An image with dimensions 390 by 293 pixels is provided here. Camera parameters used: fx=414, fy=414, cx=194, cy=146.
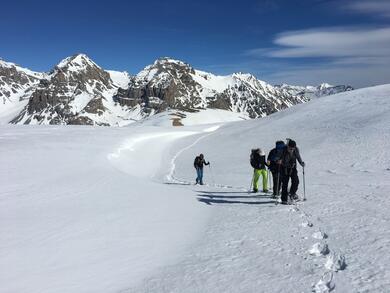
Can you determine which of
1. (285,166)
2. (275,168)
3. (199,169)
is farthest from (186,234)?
(199,169)

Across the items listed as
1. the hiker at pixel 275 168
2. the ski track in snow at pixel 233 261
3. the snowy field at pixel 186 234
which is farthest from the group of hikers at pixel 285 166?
the ski track in snow at pixel 233 261

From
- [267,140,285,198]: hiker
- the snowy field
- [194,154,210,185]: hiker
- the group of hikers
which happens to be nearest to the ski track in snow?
the snowy field

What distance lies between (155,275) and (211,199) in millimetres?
7458

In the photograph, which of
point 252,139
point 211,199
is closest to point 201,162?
point 211,199

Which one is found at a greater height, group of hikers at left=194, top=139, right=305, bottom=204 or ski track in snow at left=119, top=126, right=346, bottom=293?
group of hikers at left=194, top=139, right=305, bottom=204

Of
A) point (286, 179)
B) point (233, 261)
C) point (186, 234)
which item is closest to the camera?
point (233, 261)

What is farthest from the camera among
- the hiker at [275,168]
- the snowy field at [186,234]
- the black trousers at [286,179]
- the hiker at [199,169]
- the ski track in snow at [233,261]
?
the hiker at [199,169]

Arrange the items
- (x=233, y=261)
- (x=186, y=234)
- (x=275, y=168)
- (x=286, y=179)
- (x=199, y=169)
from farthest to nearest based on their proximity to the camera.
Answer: (x=199, y=169), (x=275, y=168), (x=286, y=179), (x=186, y=234), (x=233, y=261)

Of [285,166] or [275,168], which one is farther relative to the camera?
[275,168]

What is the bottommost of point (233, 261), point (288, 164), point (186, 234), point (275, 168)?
point (233, 261)

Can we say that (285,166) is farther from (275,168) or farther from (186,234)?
(186,234)

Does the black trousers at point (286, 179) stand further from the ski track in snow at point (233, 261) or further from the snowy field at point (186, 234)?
the ski track in snow at point (233, 261)

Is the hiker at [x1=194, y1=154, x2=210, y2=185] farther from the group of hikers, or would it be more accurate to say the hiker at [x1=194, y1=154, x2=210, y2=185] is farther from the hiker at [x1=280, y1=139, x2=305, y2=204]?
the hiker at [x1=280, y1=139, x2=305, y2=204]

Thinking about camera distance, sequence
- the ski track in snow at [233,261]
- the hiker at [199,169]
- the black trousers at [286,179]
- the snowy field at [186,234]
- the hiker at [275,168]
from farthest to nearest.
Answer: the hiker at [199,169], the hiker at [275,168], the black trousers at [286,179], the snowy field at [186,234], the ski track in snow at [233,261]
